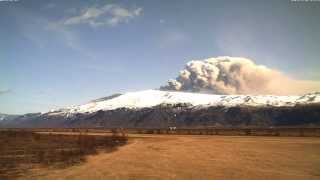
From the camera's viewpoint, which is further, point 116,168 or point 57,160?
→ point 57,160

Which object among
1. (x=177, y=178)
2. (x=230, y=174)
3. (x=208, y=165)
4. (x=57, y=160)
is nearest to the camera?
(x=177, y=178)

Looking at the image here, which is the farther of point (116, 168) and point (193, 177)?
point (116, 168)

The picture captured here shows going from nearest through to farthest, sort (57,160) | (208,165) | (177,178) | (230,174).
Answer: (177,178) < (230,174) < (208,165) < (57,160)

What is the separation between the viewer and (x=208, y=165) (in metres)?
31.9

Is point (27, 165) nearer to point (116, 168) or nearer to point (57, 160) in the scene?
point (57, 160)

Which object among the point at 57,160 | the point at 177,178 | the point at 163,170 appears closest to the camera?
the point at 177,178

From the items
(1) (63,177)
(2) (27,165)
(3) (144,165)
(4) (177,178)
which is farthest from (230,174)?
(2) (27,165)

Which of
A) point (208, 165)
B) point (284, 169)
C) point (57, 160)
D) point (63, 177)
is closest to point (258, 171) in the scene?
point (284, 169)

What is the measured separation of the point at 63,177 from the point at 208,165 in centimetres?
1153

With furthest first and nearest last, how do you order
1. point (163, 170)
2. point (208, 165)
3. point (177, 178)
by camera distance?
point (208, 165) < point (163, 170) < point (177, 178)

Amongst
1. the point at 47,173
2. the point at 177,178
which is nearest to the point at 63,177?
the point at 47,173

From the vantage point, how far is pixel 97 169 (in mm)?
29078

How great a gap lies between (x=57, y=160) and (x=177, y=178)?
13062mm

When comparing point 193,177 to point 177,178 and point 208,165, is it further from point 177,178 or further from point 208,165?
point 208,165
